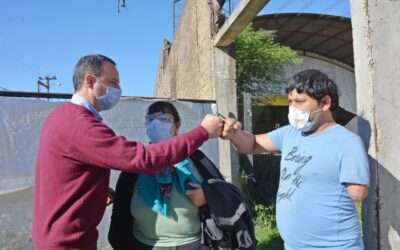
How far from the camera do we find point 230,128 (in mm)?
2402

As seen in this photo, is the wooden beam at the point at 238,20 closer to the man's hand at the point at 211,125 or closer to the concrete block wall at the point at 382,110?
the concrete block wall at the point at 382,110

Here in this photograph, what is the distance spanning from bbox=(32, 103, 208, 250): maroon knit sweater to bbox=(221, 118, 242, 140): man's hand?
1.77 ft

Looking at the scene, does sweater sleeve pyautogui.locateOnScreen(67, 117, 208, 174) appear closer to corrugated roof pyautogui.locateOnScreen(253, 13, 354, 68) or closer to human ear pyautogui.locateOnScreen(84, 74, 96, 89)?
human ear pyautogui.locateOnScreen(84, 74, 96, 89)

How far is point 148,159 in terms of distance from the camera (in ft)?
5.81

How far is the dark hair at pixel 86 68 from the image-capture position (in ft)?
6.50

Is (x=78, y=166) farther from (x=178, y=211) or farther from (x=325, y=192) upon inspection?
(x=325, y=192)

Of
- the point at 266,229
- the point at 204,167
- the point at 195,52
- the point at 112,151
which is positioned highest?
the point at 195,52

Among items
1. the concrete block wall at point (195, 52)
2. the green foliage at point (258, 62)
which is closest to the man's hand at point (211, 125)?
the concrete block wall at point (195, 52)

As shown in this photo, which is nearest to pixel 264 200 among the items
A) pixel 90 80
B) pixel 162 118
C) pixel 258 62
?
pixel 258 62

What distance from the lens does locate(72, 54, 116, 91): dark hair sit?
78.0 inches

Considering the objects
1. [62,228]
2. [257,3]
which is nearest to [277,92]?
[257,3]

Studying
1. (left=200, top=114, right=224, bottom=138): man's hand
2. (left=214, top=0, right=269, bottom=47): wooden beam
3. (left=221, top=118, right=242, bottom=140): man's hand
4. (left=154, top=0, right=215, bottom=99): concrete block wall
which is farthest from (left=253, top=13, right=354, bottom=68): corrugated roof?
(left=200, top=114, right=224, bottom=138): man's hand

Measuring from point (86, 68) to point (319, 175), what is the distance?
52.2 inches

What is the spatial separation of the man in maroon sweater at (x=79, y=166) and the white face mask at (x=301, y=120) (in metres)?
0.61
